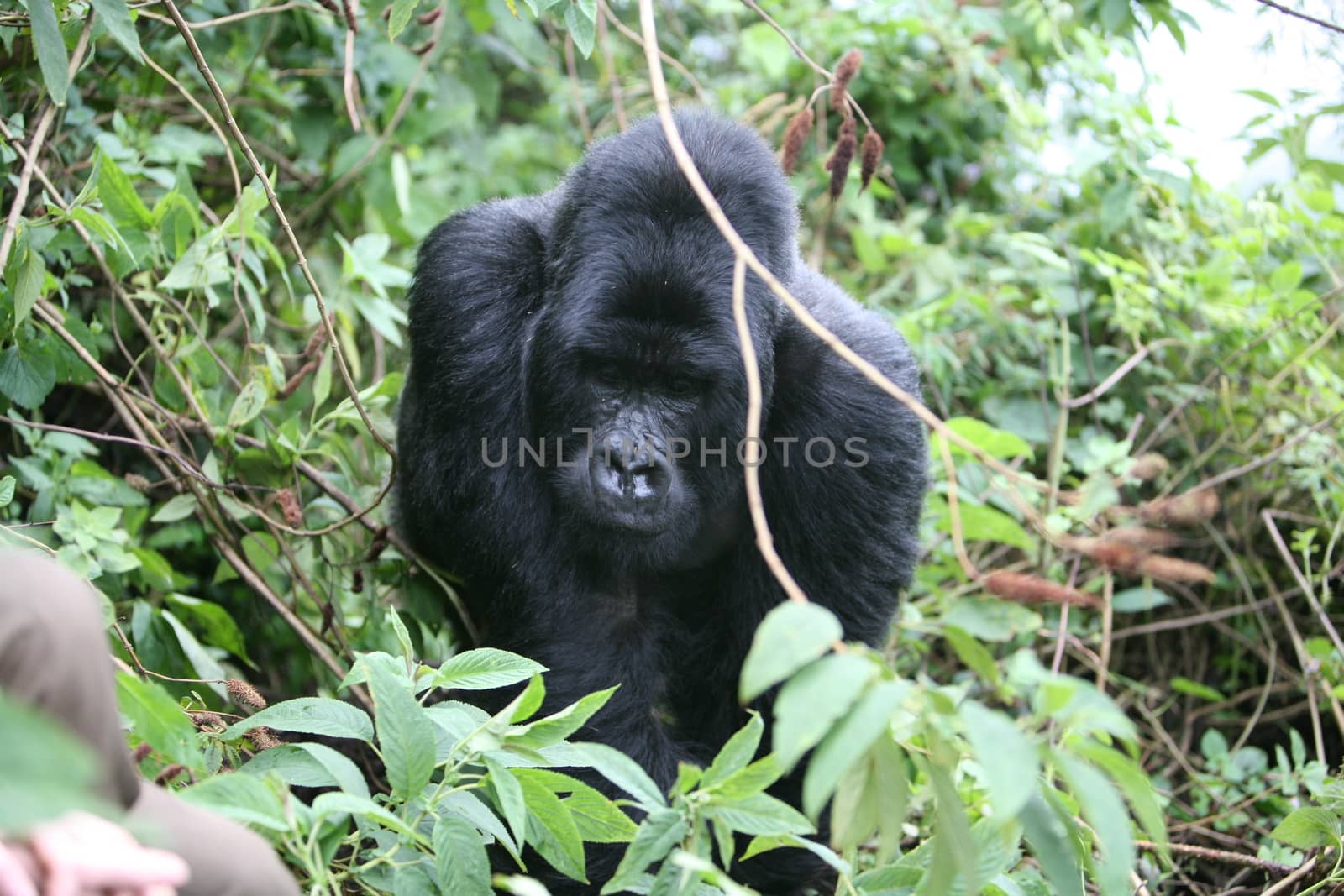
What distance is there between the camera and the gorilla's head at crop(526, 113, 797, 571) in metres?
2.96

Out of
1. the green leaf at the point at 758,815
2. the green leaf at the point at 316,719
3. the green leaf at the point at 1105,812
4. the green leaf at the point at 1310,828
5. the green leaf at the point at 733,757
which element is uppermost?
the green leaf at the point at 1105,812

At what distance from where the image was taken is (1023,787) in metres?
1.31

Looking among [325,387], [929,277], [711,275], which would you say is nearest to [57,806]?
[711,275]

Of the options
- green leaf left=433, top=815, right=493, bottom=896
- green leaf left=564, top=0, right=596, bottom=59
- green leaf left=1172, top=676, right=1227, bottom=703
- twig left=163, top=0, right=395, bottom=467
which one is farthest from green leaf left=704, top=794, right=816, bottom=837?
green leaf left=1172, top=676, right=1227, bottom=703

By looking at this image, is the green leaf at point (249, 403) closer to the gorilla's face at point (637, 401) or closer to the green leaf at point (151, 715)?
the gorilla's face at point (637, 401)

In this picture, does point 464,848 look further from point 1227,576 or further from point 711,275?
point 1227,576

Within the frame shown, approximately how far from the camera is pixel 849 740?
1405 millimetres

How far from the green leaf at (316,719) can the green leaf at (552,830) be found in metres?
0.32

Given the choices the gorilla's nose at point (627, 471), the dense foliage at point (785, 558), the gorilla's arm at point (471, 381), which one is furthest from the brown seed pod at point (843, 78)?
the gorilla's nose at point (627, 471)

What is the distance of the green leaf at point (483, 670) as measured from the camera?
2131 millimetres

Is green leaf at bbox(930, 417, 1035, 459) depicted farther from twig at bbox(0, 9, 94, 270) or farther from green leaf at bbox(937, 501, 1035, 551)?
twig at bbox(0, 9, 94, 270)

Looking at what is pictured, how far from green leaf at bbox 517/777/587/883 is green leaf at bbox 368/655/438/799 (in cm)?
17

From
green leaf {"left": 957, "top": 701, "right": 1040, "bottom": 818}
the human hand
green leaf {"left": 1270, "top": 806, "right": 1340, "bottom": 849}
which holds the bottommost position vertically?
green leaf {"left": 1270, "top": 806, "right": 1340, "bottom": 849}

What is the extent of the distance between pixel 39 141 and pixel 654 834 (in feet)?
8.01
